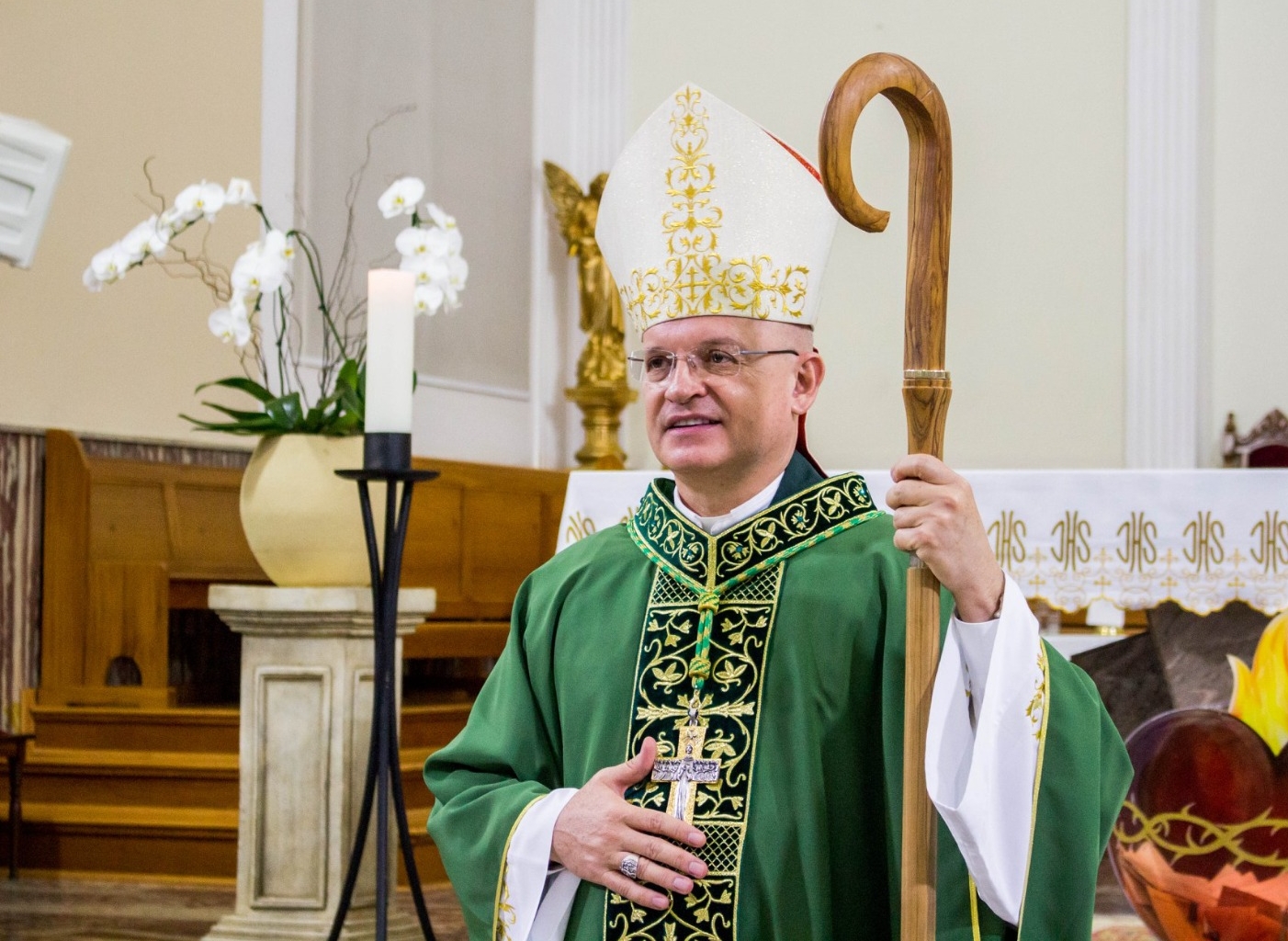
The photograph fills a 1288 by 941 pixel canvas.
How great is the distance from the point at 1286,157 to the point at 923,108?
6400 mm

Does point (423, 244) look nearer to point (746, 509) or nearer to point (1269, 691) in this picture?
point (746, 509)

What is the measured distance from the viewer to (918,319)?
5.69 feet

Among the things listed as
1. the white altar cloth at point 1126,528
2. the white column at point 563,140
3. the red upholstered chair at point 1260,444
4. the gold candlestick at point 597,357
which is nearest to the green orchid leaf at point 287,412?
the white altar cloth at point 1126,528

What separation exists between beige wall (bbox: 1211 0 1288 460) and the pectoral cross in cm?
608

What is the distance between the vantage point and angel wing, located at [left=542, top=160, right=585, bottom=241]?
8.20 meters

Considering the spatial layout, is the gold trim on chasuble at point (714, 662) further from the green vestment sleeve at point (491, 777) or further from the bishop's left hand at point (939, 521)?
the bishop's left hand at point (939, 521)

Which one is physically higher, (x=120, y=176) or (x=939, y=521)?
(x=120, y=176)

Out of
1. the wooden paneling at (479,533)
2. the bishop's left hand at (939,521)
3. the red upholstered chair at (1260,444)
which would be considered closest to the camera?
the bishop's left hand at (939,521)

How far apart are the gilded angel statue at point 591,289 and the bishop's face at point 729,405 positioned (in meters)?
5.83

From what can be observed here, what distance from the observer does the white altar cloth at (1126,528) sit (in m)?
3.80

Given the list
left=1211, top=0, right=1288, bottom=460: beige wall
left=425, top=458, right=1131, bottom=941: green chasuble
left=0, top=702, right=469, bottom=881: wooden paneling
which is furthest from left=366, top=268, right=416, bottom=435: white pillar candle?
left=1211, top=0, right=1288, bottom=460: beige wall

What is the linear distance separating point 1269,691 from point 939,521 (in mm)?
2555

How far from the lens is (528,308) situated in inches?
328

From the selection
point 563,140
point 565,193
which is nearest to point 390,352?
point 565,193
